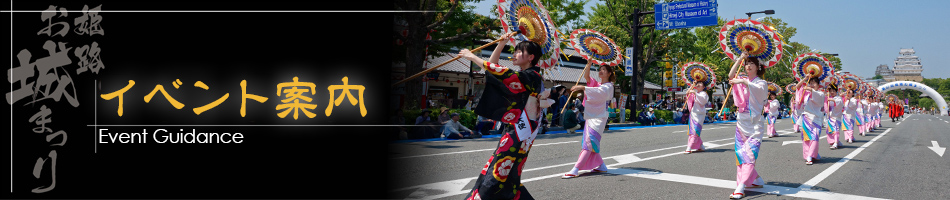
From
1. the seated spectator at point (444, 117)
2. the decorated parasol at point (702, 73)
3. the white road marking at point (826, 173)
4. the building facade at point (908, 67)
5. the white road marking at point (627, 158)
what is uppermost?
the building facade at point (908, 67)

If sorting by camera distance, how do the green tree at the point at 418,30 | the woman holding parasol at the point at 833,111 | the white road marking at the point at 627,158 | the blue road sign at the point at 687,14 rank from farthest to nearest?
the blue road sign at the point at 687,14, the green tree at the point at 418,30, the woman holding parasol at the point at 833,111, the white road marking at the point at 627,158

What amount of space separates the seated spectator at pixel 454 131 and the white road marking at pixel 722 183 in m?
5.60

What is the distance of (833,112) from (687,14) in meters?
7.37

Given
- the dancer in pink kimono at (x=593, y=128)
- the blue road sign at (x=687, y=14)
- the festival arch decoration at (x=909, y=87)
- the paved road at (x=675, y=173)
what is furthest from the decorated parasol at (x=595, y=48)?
the festival arch decoration at (x=909, y=87)

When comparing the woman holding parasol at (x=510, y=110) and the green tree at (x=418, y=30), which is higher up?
the green tree at (x=418, y=30)

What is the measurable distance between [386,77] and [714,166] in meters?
4.79

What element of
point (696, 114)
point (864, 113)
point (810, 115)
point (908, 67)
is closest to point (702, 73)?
point (696, 114)

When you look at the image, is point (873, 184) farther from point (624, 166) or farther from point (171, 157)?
point (171, 157)

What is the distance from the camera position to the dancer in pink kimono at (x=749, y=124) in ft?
17.8

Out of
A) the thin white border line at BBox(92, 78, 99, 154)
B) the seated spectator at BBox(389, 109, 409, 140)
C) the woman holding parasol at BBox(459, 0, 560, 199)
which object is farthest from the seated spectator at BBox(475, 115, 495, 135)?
the woman holding parasol at BBox(459, 0, 560, 199)

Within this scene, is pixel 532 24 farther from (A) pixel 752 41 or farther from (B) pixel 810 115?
(B) pixel 810 115

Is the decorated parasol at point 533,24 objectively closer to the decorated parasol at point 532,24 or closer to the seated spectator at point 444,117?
the decorated parasol at point 532,24

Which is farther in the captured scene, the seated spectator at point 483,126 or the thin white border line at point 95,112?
the seated spectator at point 483,126

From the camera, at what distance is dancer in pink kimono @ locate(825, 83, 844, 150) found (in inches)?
424
